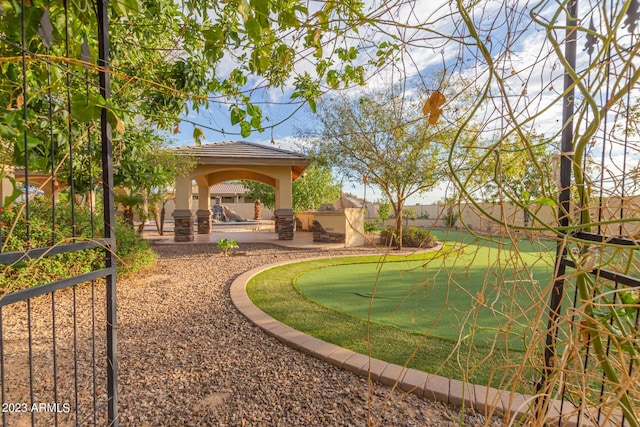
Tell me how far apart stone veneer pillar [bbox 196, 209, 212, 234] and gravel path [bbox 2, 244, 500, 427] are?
10.1m

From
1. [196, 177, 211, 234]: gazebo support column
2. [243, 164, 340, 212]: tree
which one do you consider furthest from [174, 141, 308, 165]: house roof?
[243, 164, 340, 212]: tree

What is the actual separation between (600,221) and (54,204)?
2.27 m

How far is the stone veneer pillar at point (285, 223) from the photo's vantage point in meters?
12.7

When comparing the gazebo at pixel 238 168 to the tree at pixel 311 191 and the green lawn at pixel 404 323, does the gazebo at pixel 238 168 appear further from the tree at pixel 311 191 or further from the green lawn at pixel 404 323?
the tree at pixel 311 191

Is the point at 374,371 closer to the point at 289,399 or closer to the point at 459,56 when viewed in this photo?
the point at 289,399

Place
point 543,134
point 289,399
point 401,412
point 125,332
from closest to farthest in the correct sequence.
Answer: point 543,134
point 401,412
point 289,399
point 125,332

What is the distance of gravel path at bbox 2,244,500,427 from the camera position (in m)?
2.19

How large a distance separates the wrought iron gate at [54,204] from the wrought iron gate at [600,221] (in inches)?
68.6

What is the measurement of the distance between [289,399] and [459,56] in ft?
8.38

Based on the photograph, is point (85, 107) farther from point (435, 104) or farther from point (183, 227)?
point (183, 227)

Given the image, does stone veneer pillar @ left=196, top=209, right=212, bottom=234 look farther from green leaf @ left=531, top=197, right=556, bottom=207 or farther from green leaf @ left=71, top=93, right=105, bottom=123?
green leaf @ left=531, top=197, right=556, bottom=207

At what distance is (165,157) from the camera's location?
10297 millimetres

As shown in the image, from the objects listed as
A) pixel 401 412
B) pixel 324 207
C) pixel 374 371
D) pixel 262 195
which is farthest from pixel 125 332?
pixel 262 195

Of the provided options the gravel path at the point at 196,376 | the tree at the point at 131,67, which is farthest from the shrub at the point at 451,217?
the tree at the point at 131,67
